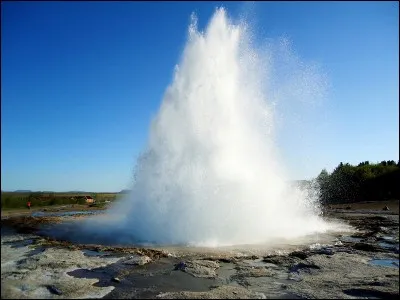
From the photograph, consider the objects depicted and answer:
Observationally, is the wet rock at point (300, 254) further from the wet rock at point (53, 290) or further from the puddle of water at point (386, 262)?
the wet rock at point (53, 290)

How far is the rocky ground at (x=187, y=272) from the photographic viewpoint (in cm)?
995

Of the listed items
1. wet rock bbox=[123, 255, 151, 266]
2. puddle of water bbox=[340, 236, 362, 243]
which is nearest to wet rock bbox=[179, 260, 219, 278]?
wet rock bbox=[123, 255, 151, 266]

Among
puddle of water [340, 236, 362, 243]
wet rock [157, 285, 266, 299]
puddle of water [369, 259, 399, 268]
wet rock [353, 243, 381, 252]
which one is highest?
puddle of water [340, 236, 362, 243]

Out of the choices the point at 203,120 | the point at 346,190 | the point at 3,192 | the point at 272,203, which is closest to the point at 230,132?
the point at 203,120

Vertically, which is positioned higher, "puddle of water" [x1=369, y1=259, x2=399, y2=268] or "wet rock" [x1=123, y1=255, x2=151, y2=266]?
"wet rock" [x1=123, y1=255, x2=151, y2=266]

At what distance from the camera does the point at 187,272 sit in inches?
498

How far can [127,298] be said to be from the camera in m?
9.66

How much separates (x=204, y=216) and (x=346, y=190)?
45474mm

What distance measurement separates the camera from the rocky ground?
9945 mm

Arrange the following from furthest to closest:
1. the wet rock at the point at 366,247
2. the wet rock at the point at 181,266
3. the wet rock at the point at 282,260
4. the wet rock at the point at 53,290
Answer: the wet rock at the point at 366,247 → the wet rock at the point at 282,260 → the wet rock at the point at 181,266 → the wet rock at the point at 53,290

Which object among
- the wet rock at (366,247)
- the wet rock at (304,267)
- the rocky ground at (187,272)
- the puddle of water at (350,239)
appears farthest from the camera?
the puddle of water at (350,239)

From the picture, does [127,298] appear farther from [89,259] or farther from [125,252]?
[125,252]

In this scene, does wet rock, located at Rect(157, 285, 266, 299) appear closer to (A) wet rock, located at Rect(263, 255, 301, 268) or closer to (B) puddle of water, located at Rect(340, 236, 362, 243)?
(A) wet rock, located at Rect(263, 255, 301, 268)

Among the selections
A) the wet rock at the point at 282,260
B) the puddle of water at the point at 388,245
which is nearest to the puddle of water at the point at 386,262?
the puddle of water at the point at 388,245
